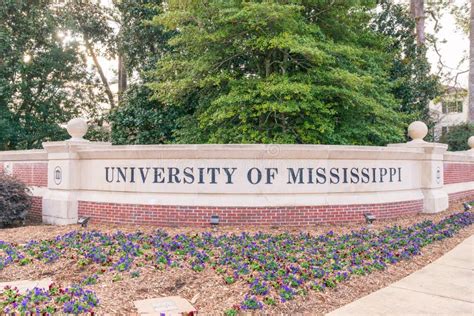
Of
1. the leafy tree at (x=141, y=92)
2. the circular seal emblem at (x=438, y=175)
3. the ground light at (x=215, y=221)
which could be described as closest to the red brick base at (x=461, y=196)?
the circular seal emblem at (x=438, y=175)

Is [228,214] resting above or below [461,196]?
above

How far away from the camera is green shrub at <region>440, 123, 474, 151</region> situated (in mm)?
18016

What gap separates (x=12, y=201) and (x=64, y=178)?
1358 millimetres

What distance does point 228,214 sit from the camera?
24.7 feet

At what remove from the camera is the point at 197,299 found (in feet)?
14.4

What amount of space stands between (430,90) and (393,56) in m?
2.24

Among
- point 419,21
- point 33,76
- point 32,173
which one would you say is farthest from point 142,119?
point 419,21

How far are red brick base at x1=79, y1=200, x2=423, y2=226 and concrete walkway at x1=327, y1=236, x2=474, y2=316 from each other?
221 cm

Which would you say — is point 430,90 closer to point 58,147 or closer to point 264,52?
point 264,52

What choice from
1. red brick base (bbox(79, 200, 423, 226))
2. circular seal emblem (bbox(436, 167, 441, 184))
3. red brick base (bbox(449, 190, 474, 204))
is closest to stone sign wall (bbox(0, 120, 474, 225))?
red brick base (bbox(79, 200, 423, 226))

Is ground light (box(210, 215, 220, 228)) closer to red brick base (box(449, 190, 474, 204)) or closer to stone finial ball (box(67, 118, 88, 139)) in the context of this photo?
stone finial ball (box(67, 118, 88, 139))

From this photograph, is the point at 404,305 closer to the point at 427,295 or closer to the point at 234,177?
the point at 427,295

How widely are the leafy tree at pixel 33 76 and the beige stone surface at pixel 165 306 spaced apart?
1566 centimetres

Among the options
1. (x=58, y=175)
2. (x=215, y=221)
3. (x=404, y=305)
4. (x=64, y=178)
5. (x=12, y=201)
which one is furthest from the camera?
(x=12, y=201)
